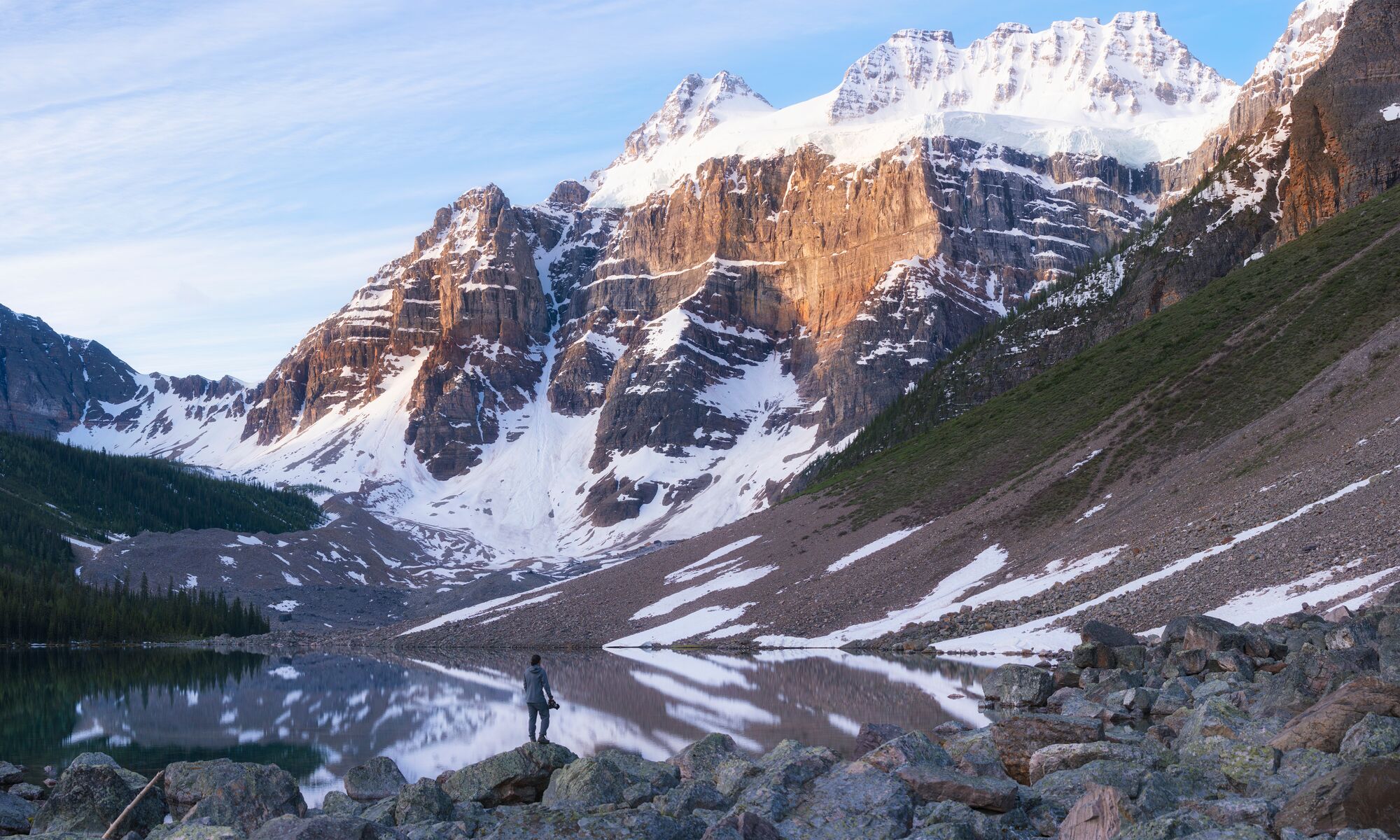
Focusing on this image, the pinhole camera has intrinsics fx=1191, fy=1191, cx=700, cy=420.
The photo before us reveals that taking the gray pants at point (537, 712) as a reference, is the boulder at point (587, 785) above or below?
above

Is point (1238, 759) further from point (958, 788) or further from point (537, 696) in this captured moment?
point (537, 696)

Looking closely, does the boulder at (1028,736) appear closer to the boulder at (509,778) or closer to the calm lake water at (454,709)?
the calm lake water at (454,709)

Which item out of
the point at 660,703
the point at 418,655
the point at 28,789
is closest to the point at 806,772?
the point at 28,789

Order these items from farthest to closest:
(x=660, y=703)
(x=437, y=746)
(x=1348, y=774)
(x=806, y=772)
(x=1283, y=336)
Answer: (x=1283, y=336) → (x=660, y=703) → (x=437, y=746) → (x=806, y=772) → (x=1348, y=774)

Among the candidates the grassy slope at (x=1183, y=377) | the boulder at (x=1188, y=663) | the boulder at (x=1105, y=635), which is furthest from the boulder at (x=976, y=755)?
the grassy slope at (x=1183, y=377)

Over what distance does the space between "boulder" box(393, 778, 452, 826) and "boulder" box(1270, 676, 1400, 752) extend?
1199 cm

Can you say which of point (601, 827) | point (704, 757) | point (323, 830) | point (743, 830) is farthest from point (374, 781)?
point (743, 830)

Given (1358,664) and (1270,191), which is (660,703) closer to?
(1358,664)

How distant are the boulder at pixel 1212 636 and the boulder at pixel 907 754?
15678 millimetres

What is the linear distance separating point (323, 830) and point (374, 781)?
902 cm

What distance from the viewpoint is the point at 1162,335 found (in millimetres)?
95562

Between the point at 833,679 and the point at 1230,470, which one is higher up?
the point at 1230,470

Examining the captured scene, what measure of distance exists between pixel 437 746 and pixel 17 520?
16215cm

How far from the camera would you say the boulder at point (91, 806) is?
749 inches
